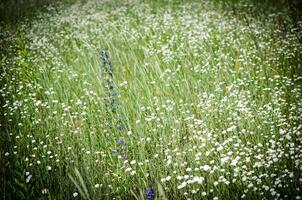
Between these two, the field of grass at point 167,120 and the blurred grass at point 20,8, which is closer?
the field of grass at point 167,120

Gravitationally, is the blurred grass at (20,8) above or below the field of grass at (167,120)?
above

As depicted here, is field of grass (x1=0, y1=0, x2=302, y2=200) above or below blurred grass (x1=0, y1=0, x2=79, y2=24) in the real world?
below

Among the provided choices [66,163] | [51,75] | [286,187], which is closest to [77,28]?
[51,75]

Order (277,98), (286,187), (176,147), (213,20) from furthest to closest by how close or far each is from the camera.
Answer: (213,20) → (277,98) → (176,147) → (286,187)

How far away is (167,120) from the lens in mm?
3768

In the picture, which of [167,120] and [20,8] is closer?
[167,120]

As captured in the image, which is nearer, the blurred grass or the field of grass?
the field of grass

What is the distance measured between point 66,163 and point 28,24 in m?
7.60

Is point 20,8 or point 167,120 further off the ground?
point 20,8

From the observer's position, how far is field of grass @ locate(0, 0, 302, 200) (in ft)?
9.30

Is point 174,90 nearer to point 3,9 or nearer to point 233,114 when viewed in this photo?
point 233,114

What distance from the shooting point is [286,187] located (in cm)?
258

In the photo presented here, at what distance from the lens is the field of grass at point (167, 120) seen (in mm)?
2836

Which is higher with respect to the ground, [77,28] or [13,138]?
[77,28]
